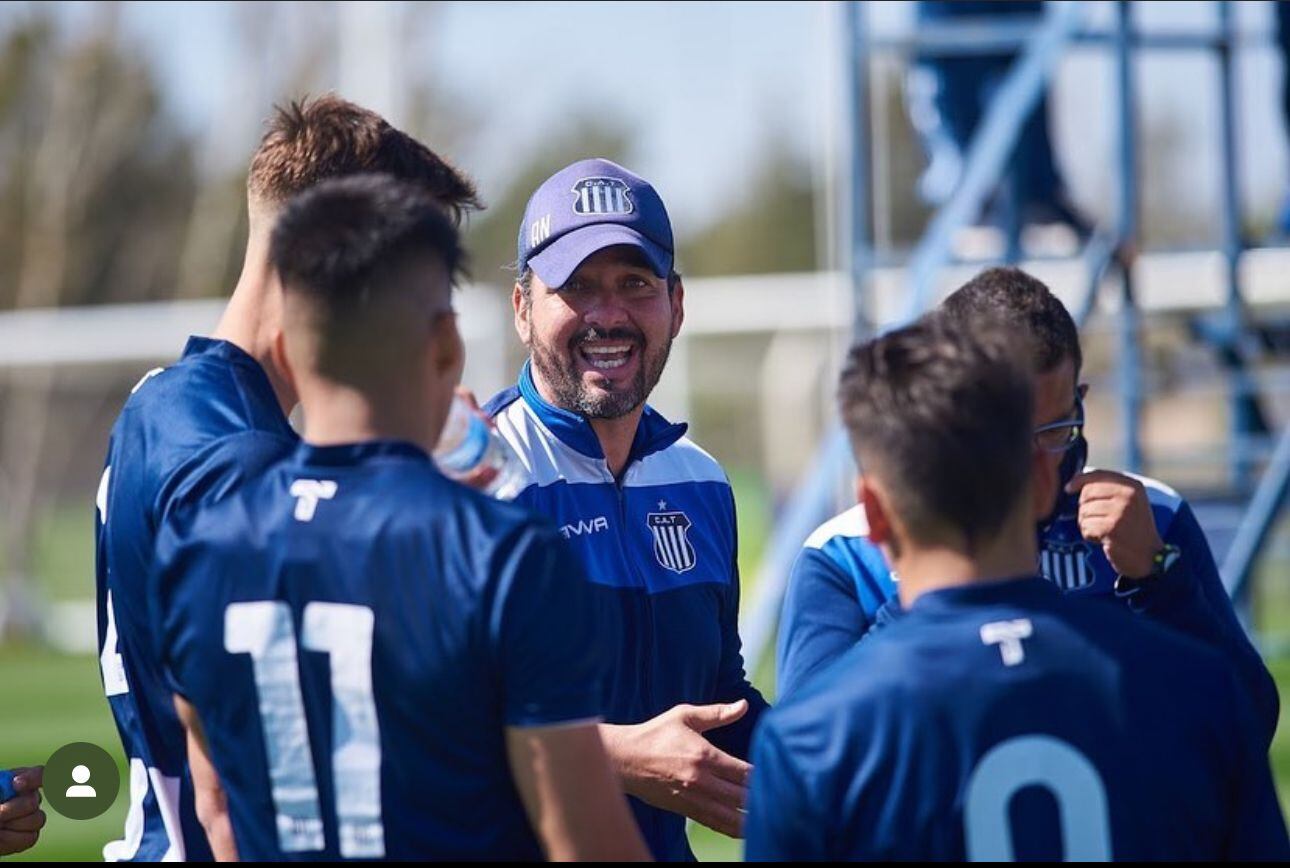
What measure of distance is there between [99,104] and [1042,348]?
3387 centimetres

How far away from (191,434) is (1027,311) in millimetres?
1703

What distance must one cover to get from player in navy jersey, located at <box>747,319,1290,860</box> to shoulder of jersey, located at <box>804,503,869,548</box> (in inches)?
42.4

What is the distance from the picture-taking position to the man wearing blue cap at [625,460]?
165 inches

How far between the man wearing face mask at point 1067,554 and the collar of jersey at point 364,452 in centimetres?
113

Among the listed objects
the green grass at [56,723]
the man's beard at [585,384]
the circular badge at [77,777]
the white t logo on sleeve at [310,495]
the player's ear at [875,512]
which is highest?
the man's beard at [585,384]

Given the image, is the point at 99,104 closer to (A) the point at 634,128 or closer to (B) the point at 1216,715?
(A) the point at 634,128

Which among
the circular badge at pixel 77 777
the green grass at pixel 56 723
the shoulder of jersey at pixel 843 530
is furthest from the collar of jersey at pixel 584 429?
the green grass at pixel 56 723

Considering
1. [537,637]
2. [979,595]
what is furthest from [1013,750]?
[537,637]

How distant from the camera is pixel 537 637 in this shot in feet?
8.93

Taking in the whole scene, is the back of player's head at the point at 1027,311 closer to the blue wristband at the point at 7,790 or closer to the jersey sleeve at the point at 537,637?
the jersey sleeve at the point at 537,637

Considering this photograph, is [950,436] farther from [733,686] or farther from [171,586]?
[733,686]

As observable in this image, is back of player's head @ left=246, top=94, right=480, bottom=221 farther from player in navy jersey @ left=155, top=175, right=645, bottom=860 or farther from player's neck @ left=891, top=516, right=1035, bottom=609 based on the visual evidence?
player's neck @ left=891, top=516, right=1035, bottom=609

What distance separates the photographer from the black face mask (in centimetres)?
395

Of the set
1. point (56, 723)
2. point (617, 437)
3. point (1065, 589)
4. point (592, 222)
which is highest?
point (592, 222)
